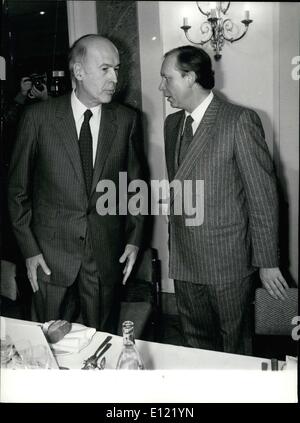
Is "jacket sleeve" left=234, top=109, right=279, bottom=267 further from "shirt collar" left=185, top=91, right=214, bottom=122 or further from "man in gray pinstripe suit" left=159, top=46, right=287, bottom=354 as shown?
"shirt collar" left=185, top=91, right=214, bottom=122

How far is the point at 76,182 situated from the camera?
2.08 metres

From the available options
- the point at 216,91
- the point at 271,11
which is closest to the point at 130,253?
the point at 216,91

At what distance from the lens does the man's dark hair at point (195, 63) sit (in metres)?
2.01

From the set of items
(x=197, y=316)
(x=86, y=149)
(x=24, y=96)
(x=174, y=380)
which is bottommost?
(x=197, y=316)

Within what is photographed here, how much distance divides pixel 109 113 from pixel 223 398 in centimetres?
139

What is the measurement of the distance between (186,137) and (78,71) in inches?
23.0

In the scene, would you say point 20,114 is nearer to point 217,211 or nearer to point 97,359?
point 217,211

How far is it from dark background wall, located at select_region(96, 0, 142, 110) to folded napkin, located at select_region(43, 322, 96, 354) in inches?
79.6

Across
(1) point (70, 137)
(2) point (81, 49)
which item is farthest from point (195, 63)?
(1) point (70, 137)

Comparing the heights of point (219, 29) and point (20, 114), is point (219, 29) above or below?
above

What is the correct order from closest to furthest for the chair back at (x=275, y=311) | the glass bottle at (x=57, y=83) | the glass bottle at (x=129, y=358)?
the glass bottle at (x=129, y=358), the chair back at (x=275, y=311), the glass bottle at (x=57, y=83)

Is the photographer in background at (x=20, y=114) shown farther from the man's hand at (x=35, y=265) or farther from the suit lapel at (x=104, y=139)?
the suit lapel at (x=104, y=139)

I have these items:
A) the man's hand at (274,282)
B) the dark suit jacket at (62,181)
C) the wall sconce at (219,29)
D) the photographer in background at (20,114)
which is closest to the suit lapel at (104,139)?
the dark suit jacket at (62,181)

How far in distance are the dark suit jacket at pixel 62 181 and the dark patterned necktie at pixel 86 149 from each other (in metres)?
0.03
